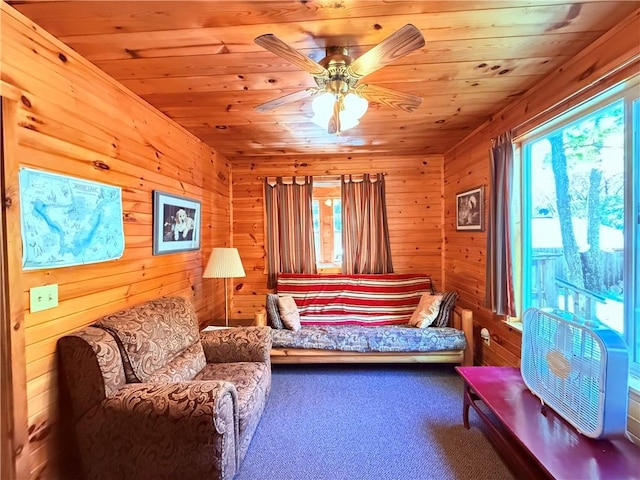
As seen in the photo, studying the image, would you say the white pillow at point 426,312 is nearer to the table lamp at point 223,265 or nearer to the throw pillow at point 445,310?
the throw pillow at point 445,310

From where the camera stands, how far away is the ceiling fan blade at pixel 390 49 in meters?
1.19

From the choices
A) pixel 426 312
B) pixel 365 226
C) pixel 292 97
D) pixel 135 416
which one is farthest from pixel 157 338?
pixel 365 226

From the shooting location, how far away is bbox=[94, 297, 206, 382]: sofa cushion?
1.67 m

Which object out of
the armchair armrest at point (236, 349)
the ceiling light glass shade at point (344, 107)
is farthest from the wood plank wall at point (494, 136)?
the armchair armrest at point (236, 349)

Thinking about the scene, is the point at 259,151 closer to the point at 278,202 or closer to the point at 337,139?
the point at 278,202

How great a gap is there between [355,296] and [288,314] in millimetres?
911

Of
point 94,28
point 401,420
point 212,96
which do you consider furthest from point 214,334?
point 94,28

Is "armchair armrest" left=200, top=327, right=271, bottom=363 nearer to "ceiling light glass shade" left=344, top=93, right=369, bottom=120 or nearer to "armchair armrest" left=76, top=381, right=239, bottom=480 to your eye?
"armchair armrest" left=76, top=381, right=239, bottom=480

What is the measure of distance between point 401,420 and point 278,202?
2.85m

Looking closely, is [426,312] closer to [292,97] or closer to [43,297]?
[292,97]

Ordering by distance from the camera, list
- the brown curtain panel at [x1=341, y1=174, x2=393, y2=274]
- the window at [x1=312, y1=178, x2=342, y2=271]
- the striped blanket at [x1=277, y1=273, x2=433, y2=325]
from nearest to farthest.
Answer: the striped blanket at [x1=277, y1=273, x2=433, y2=325]
the brown curtain panel at [x1=341, y1=174, x2=393, y2=274]
the window at [x1=312, y1=178, x2=342, y2=271]

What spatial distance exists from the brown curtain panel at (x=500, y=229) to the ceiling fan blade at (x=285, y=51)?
5.87 ft

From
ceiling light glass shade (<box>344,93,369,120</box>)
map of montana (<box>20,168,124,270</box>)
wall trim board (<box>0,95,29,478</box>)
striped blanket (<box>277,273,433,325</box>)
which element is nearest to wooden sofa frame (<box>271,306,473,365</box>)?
striped blanket (<box>277,273,433,325</box>)

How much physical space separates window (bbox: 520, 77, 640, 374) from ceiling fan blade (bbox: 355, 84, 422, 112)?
3.43 ft
